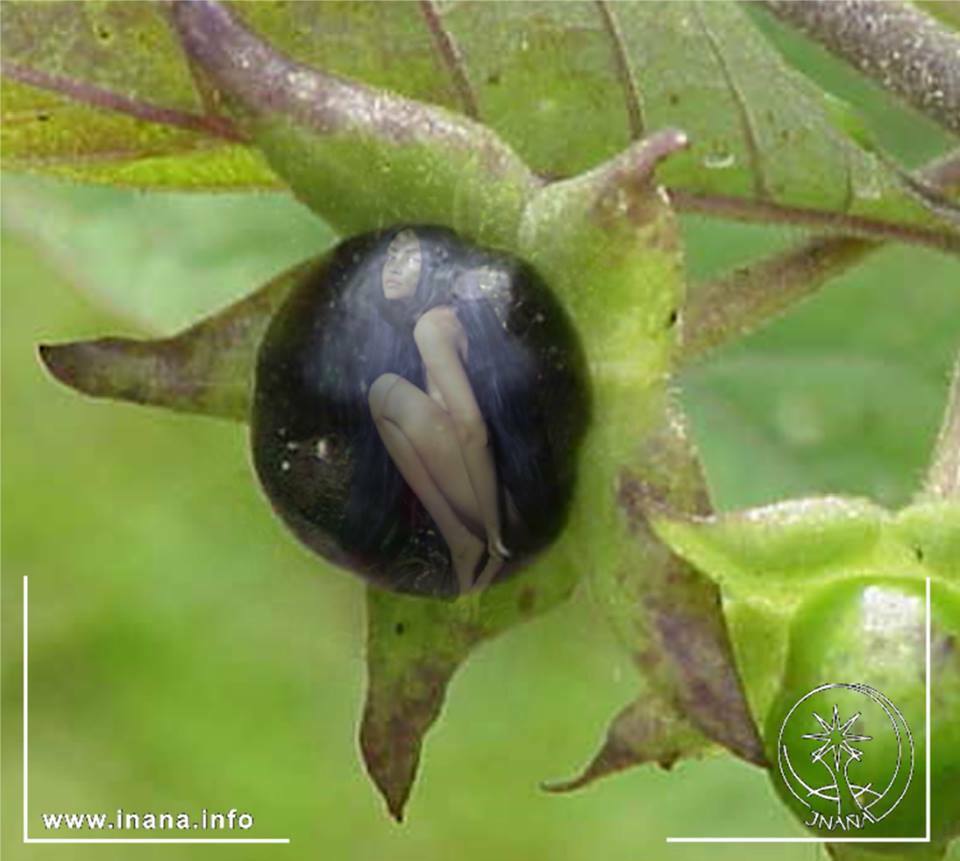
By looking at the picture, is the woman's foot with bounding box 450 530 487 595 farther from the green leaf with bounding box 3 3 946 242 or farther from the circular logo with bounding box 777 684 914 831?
the green leaf with bounding box 3 3 946 242

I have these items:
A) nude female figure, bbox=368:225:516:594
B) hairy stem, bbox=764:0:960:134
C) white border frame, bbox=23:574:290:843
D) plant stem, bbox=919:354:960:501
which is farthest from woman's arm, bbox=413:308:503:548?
white border frame, bbox=23:574:290:843

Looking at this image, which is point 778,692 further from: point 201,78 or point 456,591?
point 201,78

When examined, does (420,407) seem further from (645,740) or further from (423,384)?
(645,740)

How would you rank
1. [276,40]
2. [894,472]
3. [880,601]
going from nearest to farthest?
[880,601] < [276,40] < [894,472]

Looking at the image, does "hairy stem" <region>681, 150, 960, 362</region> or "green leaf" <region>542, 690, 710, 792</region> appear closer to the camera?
"green leaf" <region>542, 690, 710, 792</region>

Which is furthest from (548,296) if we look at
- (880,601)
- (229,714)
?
(229,714)

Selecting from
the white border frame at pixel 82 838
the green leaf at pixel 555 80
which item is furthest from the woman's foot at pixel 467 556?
the white border frame at pixel 82 838
